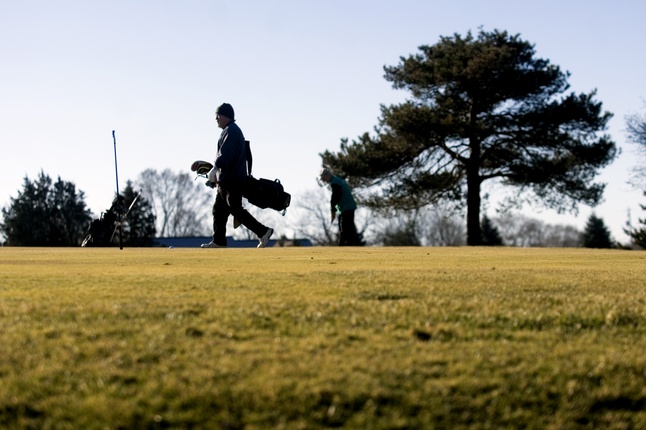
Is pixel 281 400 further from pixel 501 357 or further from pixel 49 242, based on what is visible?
pixel 49 242

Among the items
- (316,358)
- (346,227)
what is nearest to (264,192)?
(346,227)

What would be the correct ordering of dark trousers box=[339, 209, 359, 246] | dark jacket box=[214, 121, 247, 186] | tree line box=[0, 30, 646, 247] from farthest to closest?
tree line box=[0, 30, 646, 247], dark trousers box=[339, 209, 359, 246], dark jacket box=[214, 121, 247, 186]

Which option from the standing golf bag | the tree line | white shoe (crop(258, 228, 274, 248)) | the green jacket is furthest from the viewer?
the tree line

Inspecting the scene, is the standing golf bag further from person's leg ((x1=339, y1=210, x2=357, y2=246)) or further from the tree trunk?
the tree trunk

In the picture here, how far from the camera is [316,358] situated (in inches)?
178

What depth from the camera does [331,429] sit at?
380cm

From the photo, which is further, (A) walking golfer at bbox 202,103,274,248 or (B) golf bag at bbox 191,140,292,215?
(B) golf bag at bbox 191,140,292,215

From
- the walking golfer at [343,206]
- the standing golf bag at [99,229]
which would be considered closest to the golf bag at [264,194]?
the walking golfer at [343,206]

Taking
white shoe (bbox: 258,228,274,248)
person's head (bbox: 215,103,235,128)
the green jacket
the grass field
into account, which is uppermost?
person's head (bbox: 215,103,235,128)

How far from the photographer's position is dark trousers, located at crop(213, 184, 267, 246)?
15547mm

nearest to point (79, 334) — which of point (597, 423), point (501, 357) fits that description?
point (501, 357)

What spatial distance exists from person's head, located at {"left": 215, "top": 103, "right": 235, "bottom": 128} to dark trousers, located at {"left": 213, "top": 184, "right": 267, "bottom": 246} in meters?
1.05

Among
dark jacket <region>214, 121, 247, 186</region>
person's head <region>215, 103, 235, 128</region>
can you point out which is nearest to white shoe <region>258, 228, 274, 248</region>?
dark jacket <region>214, 121, 247, 186</region>

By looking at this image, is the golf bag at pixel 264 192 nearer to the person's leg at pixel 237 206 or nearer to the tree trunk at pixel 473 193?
the person's leg at pixel 237 206
